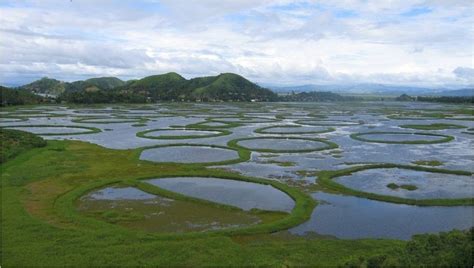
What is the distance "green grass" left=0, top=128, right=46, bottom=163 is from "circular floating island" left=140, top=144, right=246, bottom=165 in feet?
34.8

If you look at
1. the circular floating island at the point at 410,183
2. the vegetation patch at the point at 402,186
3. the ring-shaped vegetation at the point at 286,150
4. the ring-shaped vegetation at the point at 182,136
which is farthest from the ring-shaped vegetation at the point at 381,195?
the ring-shaped vegetation at the point at 182,136

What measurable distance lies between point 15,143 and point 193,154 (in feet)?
54.3

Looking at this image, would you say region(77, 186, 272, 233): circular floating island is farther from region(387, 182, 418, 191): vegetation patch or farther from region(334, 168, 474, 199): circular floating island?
region(387, 182, 418, 191): vegetation patch

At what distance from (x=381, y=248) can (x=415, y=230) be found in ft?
12.9

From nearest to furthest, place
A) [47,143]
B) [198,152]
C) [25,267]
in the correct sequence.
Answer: [25,267], [198,152], [47,143]

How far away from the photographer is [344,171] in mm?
32562

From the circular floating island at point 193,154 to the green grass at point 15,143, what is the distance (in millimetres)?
10598

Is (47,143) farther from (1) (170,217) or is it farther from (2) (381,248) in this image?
(2) (381,248)

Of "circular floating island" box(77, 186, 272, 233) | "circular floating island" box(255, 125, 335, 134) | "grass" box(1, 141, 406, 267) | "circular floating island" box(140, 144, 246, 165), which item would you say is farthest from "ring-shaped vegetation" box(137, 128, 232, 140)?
"grass" box(1, 141, 406, 267)

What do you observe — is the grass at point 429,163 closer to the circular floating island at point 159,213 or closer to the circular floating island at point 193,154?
the circular floating island at point 193,154

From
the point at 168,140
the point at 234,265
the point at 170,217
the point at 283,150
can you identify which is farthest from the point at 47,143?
the point at 234,265

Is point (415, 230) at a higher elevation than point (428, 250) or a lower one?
lower

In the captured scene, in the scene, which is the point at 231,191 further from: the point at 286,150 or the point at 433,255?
the point at 286,150

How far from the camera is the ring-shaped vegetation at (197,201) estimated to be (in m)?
19.4
